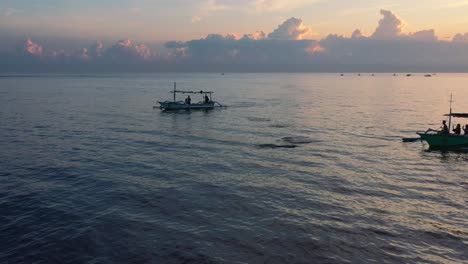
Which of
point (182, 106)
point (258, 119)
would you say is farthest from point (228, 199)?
point (182, 106)

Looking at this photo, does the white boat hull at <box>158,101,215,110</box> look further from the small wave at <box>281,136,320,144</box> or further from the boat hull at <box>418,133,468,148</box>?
the boat hull at <box>418,133,468,148</box>

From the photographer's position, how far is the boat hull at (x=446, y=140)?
46.4 metres

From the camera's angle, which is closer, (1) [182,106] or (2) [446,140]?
(2) [446,140]

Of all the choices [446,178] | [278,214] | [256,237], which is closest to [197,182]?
[278,214]

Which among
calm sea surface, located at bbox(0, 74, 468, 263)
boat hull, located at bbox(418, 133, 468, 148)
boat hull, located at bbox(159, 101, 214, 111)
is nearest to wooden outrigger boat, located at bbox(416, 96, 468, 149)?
boat hull, located at bbox(418, 133, 468, 148)

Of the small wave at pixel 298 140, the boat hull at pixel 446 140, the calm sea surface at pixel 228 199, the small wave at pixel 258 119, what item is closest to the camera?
the calm sea surface at pixel 228 199

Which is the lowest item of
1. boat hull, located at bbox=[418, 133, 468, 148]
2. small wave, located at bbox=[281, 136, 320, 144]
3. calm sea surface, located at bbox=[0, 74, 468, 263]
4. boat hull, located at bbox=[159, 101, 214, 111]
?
calm sea surface, located at bbox=[0, 74, 468, 263]

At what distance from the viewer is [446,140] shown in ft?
154

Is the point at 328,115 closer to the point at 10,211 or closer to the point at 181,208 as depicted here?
the point at 181,208

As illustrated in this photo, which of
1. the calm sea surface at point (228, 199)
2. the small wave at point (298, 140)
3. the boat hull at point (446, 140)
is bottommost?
the calm sea surface at point (228, 199)

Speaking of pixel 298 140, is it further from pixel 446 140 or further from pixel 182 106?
pixel 182 106

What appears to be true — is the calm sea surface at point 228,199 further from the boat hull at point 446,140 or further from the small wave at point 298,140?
the boat hull at point 446,140

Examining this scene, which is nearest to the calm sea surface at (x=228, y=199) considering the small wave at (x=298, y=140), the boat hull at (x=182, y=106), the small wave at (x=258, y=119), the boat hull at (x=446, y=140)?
the small wave at (x=298, y=140)

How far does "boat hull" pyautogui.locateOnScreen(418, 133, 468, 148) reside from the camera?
46.4 metres
